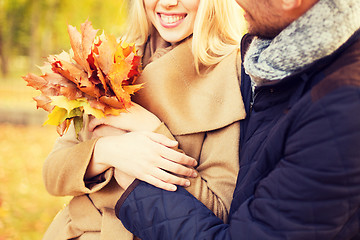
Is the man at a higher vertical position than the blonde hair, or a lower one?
lower

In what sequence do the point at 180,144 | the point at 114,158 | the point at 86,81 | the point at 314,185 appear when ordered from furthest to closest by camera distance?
1. the point at 180,144
2. the point at 114,158
3. the point at 86,81
4. the point at 314,185

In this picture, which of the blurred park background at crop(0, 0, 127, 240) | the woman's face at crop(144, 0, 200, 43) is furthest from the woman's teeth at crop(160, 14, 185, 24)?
the blurred park background at crop(0, 0, 127, 240)

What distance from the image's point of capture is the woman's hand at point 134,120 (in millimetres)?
2080

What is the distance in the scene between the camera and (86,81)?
1.90 meters

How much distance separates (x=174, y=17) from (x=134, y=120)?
2.17 feet

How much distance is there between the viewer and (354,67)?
54.5 inches

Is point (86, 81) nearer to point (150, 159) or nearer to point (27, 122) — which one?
point (150, 159)

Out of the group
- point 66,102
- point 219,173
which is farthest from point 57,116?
point 219,173

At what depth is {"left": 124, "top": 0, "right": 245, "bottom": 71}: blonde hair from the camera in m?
2.24

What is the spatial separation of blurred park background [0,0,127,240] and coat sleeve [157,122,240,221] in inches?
30.1

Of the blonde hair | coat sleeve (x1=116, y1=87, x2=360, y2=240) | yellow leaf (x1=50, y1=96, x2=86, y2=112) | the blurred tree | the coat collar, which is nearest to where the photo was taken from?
coat sleeve (x1=116, y1=87, x2=360, y2=240)

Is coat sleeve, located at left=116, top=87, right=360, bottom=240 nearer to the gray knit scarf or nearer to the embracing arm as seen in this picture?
the gray knit scarf

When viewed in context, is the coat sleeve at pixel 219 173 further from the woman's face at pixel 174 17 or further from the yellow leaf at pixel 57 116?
the woman's face at pixel 174 17

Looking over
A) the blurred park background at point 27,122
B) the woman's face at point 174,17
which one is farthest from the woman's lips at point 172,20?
the blurred park background at point 27,122
